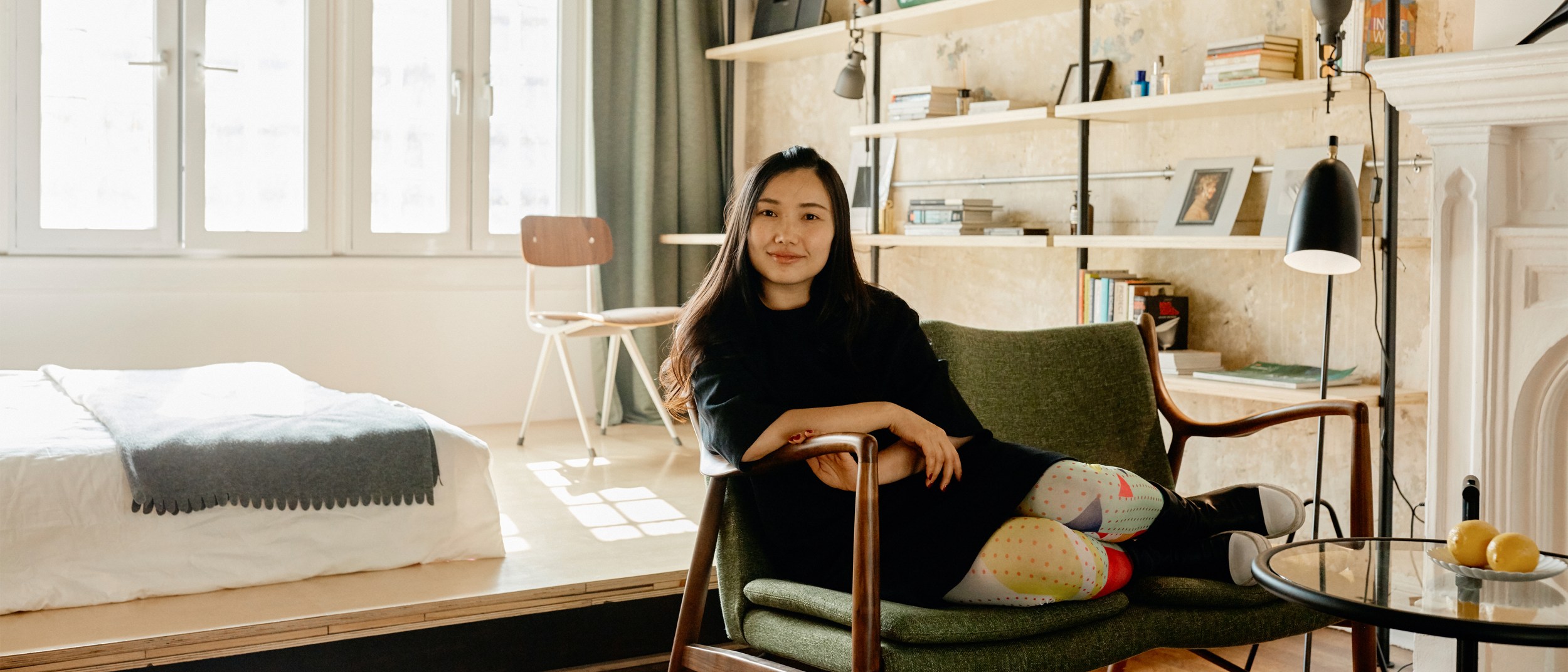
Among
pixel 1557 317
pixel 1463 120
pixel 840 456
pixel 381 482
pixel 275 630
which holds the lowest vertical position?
pixel 275 630

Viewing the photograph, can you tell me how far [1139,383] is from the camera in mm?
2260

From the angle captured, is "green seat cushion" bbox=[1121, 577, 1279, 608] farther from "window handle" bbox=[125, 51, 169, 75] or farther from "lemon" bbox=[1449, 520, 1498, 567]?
"window handle" bbox=[125, 51, 169, 75]

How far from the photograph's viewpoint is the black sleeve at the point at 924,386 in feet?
6.04

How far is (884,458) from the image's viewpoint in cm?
174

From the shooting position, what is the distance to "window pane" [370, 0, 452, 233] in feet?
15.1

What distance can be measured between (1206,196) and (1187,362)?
0.44 m

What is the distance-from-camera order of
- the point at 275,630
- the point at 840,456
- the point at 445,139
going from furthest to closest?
1. the point at 445,139
2. the point at 275,630
3. the point at 840,456

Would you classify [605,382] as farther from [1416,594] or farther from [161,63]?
[1416,594]

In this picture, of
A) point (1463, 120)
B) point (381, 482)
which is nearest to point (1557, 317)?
point (1463, 120)

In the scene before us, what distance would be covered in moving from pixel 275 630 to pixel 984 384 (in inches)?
49.9

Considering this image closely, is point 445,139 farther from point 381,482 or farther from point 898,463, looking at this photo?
point 898,463

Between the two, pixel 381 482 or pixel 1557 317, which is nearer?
pixel 1557 317

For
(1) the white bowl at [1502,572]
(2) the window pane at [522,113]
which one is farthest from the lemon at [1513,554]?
(2) the window pane at [522,113]

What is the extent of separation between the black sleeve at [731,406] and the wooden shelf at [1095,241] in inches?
64.8
